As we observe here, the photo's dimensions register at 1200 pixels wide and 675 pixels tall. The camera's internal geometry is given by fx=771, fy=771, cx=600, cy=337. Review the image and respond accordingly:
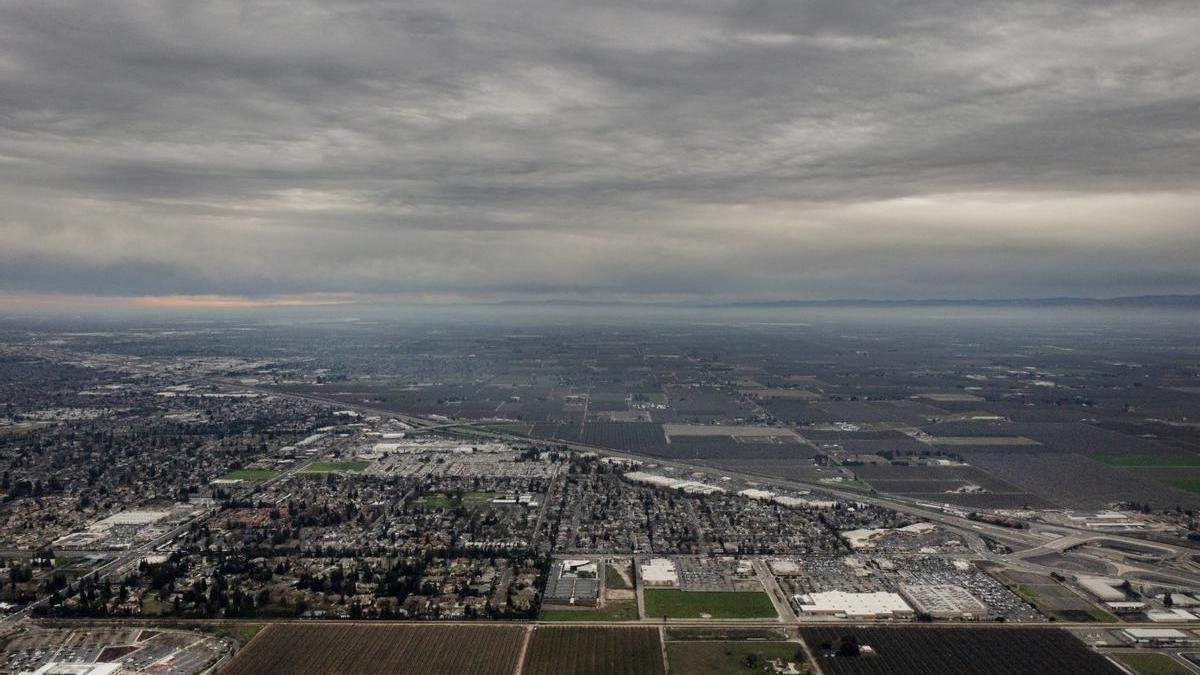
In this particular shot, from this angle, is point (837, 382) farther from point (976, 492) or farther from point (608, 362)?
point (976, 492)

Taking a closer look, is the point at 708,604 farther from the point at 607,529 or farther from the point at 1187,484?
the point at 1187,484

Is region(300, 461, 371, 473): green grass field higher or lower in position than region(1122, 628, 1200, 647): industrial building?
higher

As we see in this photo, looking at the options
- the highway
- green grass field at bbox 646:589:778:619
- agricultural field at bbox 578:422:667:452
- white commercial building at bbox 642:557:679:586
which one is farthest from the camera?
agricultural field at bbox 578:422:667:452

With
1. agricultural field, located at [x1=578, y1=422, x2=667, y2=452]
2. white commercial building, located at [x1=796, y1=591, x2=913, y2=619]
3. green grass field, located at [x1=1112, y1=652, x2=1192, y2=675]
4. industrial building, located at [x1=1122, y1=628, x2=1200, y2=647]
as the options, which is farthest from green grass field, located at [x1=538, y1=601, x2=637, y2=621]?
agricultural field, located at [x1=578, y1=422, x2=667, y2=452]

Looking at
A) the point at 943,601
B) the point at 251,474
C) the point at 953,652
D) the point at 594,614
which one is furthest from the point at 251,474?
the point at 953,652

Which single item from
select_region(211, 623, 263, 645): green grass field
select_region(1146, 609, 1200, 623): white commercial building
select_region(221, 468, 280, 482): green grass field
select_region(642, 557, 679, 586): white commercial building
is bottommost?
select_region(211, 623, 263, 645): green grass field

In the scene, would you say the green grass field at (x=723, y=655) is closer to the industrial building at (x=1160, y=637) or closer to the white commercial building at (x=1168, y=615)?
the industrial building at (x=1160, y=637)

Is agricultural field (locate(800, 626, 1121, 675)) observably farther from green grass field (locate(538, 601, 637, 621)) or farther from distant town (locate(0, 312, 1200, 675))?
green grass field (locate(538, 601, 637, 621))

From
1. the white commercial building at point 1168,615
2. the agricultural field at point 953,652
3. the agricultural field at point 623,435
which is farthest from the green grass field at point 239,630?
the white commercial building at point 1168,615
